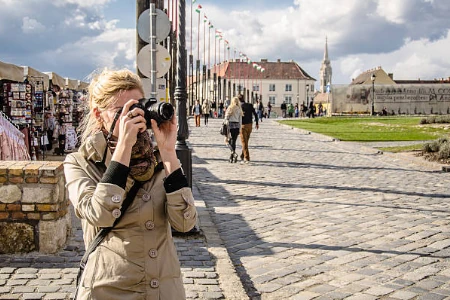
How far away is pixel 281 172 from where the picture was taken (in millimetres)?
13945

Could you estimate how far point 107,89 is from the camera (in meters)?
2.45

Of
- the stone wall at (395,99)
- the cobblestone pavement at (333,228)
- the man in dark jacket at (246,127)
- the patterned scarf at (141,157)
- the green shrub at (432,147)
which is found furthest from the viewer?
the stone wall at (395,99)

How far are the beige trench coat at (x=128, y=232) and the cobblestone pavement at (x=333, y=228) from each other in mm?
2711

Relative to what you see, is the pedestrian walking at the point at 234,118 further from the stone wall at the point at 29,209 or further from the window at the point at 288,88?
the window at the point at 288,88

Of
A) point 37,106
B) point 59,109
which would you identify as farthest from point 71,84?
point 37,106

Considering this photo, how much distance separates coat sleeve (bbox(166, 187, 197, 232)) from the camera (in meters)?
2.40

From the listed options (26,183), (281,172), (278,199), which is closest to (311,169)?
(281,172)

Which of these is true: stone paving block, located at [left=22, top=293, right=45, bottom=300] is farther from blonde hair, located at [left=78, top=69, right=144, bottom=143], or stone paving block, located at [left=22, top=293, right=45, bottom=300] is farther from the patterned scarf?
the patterned scarf

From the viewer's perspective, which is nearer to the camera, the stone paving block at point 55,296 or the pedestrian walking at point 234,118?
the stone paving block at point 55,296

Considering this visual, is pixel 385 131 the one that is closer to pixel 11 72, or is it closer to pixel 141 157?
pixel 11 72

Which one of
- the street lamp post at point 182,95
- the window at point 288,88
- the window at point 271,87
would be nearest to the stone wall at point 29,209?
the street lamp post at point 182,95

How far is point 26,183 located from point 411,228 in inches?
194

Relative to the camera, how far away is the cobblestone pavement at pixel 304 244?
5.02m

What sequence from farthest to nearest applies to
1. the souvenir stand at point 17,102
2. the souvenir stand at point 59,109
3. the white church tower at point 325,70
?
1. the white church tower at point 325,70
2. the souvenir stand at point 59,109
3. the souvenir stand at point 17,102
